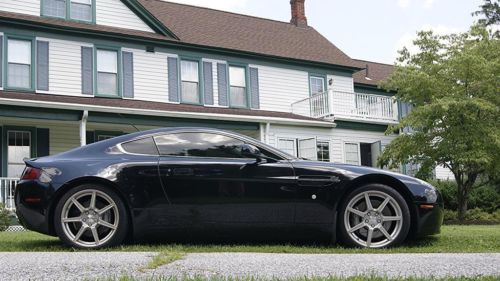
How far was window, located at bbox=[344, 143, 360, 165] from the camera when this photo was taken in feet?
69.0

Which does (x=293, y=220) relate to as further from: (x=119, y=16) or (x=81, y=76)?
(x=119, y=16)

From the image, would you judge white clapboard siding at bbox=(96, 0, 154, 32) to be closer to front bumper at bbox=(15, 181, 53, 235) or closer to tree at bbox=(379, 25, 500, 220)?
tree at bbox=(379, 25, 500, 220)

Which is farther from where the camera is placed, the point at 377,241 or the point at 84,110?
the point at 84,110

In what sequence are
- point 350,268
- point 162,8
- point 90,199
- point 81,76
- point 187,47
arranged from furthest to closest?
point 162,8 → point 187,47 → point 81,76 → point 90,199 → point 350,268

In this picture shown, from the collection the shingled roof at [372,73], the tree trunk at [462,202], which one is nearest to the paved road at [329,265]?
the tree trunk at [462,202]

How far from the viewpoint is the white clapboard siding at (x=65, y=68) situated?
16359mm

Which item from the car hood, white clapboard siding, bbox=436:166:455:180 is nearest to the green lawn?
the car hood

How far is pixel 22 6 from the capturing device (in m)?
16.1

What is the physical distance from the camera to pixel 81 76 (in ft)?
54.9

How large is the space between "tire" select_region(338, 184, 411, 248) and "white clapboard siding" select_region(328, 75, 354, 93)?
656 inches

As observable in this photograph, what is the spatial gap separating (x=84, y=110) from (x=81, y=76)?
2.54m

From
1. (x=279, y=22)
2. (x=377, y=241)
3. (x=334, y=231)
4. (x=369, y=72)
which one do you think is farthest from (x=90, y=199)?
(x=369, y=72)

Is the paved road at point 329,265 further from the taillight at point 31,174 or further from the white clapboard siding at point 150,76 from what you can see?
the white clapboard siding at point 150,76

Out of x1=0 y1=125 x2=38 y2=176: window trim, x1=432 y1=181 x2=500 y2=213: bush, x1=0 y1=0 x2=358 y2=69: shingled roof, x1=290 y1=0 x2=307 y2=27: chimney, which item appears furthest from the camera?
x1=290 y1=0 x2=307 y2=27: chimney
